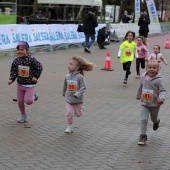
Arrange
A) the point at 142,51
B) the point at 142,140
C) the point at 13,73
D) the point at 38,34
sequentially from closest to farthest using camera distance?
the point at 142,140
the point at 13,73
the point at 142,51
the point at 38,34

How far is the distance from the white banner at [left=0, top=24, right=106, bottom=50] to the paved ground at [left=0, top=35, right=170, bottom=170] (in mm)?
6133

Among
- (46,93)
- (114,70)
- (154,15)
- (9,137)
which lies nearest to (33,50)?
(114,70)

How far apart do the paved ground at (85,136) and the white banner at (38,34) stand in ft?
20.1

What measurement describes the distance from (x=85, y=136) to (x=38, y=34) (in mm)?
13014

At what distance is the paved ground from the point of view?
5.81m

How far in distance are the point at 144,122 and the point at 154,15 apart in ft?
104

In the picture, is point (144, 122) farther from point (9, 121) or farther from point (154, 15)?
point (154, 15)

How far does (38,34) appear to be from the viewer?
774 inches

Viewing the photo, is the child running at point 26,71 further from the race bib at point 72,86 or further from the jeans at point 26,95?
the race bib at point 72,86

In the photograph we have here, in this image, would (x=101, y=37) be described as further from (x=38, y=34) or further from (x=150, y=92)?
(x=150, y=92)

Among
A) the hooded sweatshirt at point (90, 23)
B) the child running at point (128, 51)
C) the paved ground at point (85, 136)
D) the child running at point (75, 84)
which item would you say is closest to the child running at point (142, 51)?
the child running at point (128, 51)

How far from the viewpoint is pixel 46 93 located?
10891 millimetres

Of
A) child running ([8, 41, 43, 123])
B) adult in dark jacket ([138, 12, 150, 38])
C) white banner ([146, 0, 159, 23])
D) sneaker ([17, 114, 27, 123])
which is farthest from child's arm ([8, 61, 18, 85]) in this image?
white banner ([146, 0, 159, 23])

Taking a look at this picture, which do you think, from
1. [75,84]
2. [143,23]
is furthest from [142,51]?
[143,23]
